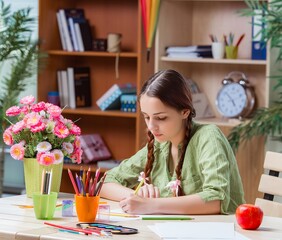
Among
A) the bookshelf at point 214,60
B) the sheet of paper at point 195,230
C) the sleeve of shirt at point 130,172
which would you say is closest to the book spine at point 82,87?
the bookshelf at point 214,60

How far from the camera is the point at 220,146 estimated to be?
285cm

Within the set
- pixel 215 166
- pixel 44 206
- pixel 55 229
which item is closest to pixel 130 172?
pixel 215 166

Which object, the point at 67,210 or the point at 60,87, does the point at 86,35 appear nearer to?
the point at 60,87

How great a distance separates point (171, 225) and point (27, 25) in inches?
128

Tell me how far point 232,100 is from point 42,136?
2.12 m

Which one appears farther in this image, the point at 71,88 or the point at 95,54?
the point at 71,88

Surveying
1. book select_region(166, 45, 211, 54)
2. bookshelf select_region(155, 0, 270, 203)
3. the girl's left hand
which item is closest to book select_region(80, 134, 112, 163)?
bookshelf select_region(155, 0, 270, 203)

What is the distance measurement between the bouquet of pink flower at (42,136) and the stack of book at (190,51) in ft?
6.62

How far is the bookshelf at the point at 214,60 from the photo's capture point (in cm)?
473

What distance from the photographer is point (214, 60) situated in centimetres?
478

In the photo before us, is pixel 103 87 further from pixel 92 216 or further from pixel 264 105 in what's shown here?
pixel 92 216

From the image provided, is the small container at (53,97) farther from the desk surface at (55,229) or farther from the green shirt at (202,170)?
the desk surface at (55,229)

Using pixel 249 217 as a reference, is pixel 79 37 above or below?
above

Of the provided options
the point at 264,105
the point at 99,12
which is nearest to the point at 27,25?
the point at 99,12
